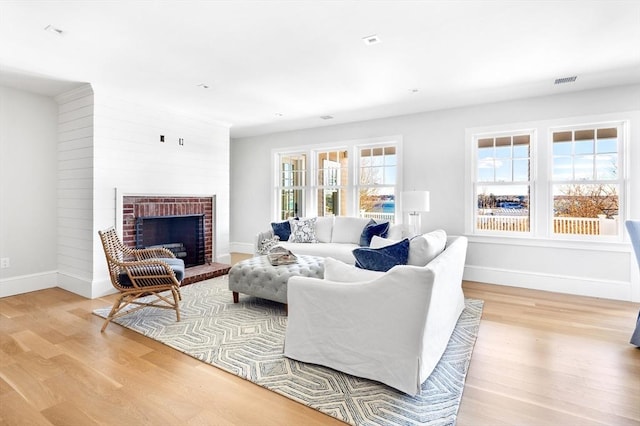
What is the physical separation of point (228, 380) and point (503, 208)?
14.3 feet

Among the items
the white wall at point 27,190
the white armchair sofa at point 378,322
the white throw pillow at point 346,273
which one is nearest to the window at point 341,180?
the white armchair sofa at point 378,322

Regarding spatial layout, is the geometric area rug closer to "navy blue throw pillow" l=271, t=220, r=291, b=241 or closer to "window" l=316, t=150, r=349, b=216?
"navy blue throw pillow" l=271, t=220, r=291, b=241

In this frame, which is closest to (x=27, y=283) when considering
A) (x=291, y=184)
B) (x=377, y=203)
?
(x=291, y=184)

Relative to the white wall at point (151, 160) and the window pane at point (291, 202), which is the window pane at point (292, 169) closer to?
the window pane at point (291, 202)

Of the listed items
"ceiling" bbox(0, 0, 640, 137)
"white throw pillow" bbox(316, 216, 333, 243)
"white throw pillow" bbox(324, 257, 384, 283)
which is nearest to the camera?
"white throw pillow" bbox(324, 257, 384, 283)

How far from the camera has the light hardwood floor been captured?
1.84 metres

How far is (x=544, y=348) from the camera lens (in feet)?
8.85

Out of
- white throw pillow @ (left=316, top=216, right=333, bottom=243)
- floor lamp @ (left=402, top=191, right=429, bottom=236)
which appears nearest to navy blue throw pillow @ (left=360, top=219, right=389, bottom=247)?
floor lamp @ (left=402, top=191, right=429, bottom=236)

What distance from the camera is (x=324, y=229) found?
557cm

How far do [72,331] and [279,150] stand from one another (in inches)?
185

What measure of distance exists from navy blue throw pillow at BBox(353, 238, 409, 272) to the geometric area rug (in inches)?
29.8

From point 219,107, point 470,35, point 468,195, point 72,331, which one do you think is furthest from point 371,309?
point 219,107

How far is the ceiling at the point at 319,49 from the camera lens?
2441 mm

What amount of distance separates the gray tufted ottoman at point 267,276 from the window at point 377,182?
2298 millimetres
